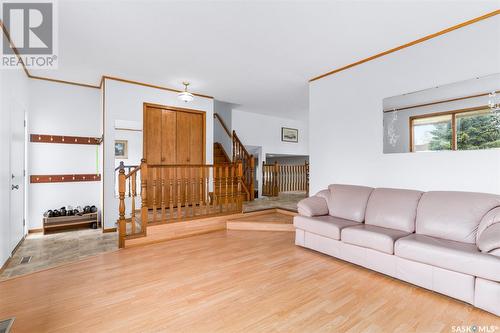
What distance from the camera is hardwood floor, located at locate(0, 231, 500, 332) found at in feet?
6.30

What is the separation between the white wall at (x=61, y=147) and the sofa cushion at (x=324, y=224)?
4387 mm

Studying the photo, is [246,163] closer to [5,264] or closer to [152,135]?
[152,135]

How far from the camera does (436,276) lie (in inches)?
92.5

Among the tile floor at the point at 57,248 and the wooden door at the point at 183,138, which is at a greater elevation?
the wooden door at the point at 183,138

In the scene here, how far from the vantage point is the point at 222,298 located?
2287mm

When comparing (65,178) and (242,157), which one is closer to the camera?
(65,178)

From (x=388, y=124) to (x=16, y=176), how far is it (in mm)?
5571

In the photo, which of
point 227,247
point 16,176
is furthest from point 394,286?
point 16,176

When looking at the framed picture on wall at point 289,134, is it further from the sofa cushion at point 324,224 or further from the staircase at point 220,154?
the sofa cushion at point 324,224

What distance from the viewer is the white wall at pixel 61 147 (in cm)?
468

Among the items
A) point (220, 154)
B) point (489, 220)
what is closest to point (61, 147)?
point (220, 154)

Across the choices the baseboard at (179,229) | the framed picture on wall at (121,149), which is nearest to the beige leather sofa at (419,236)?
the baseboard at (179,229)

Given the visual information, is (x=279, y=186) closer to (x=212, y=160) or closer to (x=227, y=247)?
(x=212, y=160)

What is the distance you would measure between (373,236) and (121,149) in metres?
4.69
